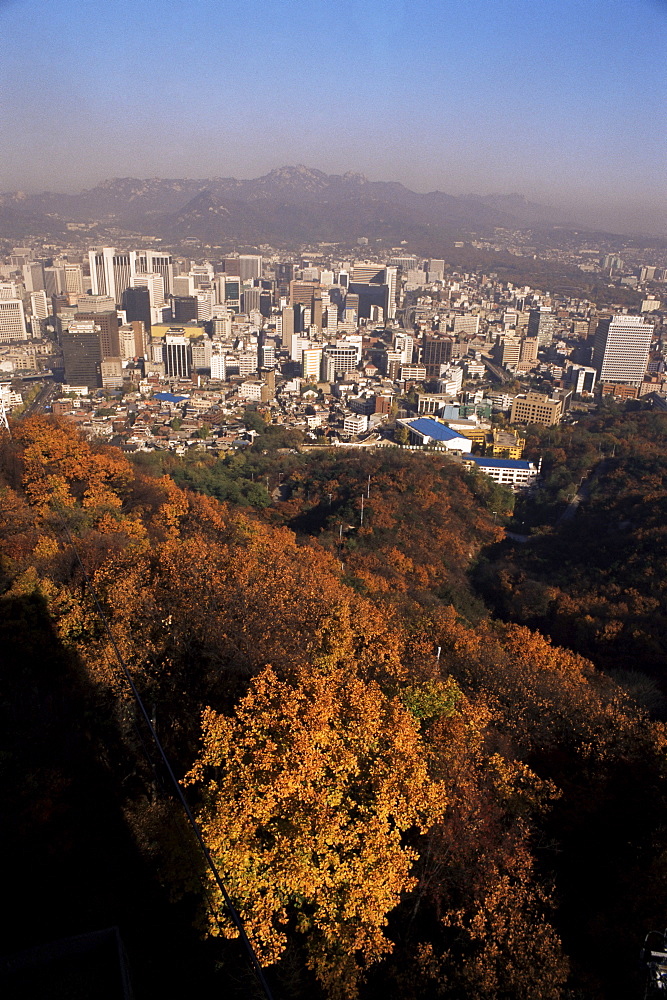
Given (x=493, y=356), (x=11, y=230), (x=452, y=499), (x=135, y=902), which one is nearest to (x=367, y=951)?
(x=135, y=902)

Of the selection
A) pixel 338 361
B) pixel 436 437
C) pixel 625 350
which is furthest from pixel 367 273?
pixel 436 437

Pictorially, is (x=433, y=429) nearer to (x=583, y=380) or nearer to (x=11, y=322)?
(x=583, y=380)

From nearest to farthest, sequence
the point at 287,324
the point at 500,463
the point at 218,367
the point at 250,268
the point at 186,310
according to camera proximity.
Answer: the point at 500,463
the point at 218,367
the point at 287,324
the point at 186,310
the point at 250,268

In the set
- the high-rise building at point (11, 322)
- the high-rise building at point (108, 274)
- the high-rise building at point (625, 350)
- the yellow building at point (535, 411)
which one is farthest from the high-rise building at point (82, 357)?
the high-rise building at point (625, 350)

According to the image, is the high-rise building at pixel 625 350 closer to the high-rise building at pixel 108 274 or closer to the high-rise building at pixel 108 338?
the high-rise building at pixel 108 338

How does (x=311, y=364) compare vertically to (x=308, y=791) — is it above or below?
below

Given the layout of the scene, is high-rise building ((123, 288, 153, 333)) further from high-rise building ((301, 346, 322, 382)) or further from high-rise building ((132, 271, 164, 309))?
high-rise building ((301, 346, 322, 382))
